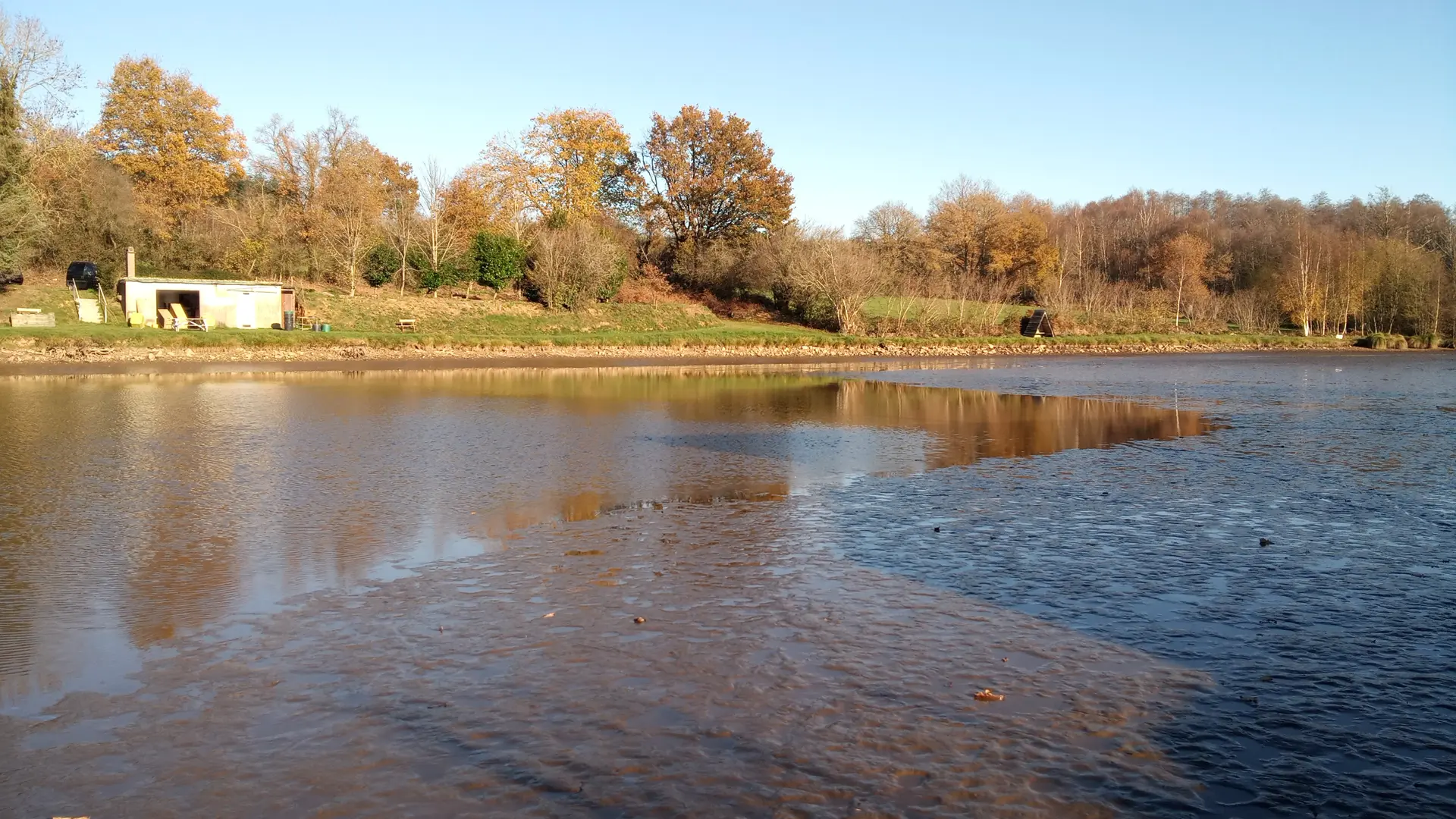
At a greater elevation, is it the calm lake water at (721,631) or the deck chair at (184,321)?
the deck chair at (184,321)

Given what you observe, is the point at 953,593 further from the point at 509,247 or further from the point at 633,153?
Result: the point at 633,153

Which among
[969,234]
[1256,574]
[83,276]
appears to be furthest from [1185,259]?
[1256,574]

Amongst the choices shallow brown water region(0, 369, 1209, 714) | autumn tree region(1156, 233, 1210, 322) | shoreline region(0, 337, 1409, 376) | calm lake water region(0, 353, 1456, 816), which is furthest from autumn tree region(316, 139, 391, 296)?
autumn tree region(1156, 233, 1210, 322)

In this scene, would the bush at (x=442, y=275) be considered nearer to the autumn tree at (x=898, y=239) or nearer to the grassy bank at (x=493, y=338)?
the grassy bank at (x=493, y=338)

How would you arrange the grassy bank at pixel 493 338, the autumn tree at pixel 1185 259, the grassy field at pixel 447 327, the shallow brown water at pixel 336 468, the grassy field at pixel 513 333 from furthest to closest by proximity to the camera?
the autumn tree at pixel 1185 259
the grassy field at pixel 447 327
the grassy field at pixel 513 333
the grassy bank at pixel 493 338
the shallow brown water at pixel 336 468

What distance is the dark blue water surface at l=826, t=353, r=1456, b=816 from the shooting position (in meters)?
4.73

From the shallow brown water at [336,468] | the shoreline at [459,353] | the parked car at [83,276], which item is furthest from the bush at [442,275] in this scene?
the shallow brown water at [336,468]

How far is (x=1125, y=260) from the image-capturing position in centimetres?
8438

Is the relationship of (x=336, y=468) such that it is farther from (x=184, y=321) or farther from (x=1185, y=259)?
(x=1185, y=259)

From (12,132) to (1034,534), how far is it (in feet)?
142

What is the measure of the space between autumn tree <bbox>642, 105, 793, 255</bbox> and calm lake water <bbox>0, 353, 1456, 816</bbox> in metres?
48.4

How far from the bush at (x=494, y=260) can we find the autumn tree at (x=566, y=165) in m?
10.9

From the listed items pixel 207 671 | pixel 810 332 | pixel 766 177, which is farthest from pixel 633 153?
pixel 207 671

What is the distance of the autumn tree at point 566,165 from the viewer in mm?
62312
